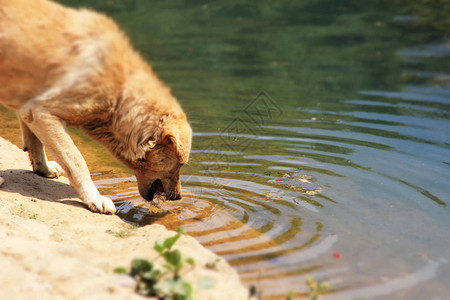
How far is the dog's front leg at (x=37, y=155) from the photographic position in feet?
23.3

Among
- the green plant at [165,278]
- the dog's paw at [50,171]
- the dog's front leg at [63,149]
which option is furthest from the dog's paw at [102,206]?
the green plant at [165,278]

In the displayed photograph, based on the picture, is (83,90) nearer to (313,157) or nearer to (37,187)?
(37,187)

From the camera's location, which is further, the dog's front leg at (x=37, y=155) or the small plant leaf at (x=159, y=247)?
the dog's front leg at (x=37, y=155)

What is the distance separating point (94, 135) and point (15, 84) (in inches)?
42.9

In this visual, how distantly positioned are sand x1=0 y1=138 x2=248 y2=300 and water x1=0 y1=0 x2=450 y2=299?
49cm

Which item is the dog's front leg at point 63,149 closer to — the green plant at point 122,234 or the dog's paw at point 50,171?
the green plant at point 122,234

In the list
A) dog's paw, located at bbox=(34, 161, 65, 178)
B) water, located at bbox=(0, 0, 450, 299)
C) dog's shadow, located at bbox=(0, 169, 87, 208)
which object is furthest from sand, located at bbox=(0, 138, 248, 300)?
water, located at bbox=(0, 0, 450, 299)

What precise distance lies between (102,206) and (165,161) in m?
0.93

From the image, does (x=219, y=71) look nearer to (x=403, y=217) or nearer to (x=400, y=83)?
(x=400, y=83)

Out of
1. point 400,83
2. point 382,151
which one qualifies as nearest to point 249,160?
point 382,151

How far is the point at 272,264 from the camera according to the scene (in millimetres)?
5250

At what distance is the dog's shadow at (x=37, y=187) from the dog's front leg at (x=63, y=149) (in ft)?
0.76

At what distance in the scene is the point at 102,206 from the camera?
6.41m

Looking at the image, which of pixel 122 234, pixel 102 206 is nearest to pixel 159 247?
pixel 122 234
